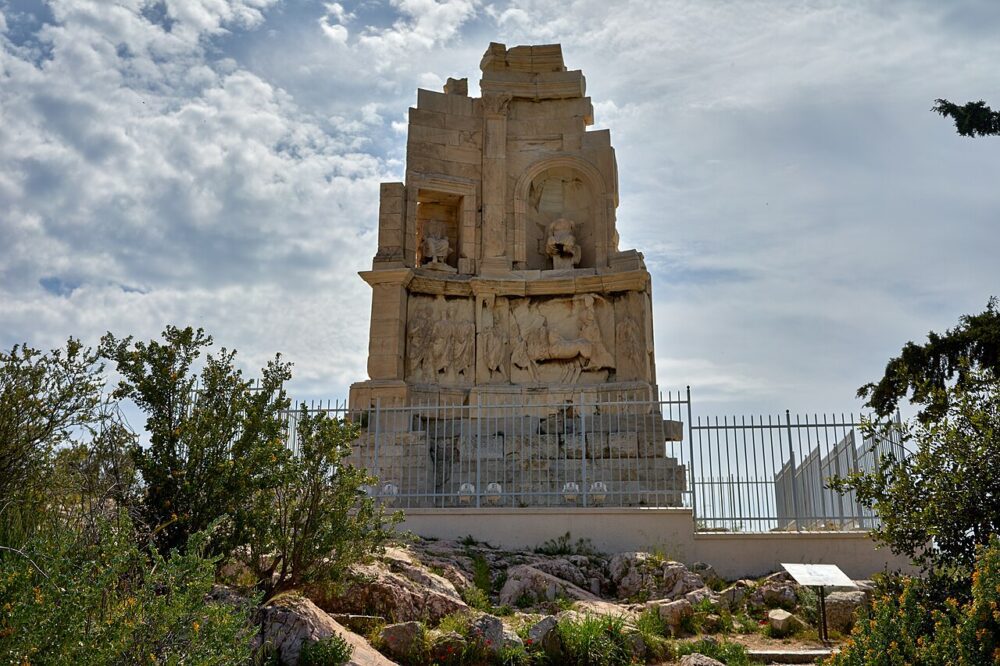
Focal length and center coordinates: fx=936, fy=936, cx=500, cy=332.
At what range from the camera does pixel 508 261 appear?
18297 mm

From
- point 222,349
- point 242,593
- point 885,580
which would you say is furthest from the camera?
point 222,349

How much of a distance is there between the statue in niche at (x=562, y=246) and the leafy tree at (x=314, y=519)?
1059 cm

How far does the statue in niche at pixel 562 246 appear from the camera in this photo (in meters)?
18.6

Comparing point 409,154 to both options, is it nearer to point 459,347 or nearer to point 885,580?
point 459,347

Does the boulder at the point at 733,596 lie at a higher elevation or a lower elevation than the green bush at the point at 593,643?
higher

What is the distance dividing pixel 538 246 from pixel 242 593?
12366 millimetres

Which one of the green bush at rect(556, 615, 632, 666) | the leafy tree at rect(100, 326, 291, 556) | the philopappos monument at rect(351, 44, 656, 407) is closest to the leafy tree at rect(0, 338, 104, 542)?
the leafy tree at rect(100, 326, 291, 556)

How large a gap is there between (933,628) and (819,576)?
3530mm

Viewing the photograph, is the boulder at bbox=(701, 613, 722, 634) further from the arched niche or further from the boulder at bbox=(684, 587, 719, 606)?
the arched niche

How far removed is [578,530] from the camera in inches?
482

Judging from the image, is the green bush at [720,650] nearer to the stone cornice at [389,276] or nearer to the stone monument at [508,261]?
the stone monument at [508,261]

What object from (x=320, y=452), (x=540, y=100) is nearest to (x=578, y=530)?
(x=320, y=452)

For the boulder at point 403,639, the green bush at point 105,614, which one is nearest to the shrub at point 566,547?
the boulder at point 403,639

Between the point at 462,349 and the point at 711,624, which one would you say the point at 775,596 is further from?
the point at 462,349
